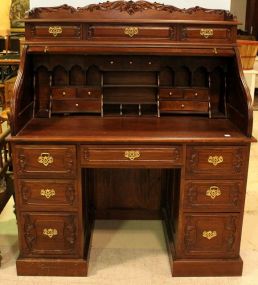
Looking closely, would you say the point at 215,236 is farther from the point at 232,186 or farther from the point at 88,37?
the point at 88,37

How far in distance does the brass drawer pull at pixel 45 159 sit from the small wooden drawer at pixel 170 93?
2.69ft

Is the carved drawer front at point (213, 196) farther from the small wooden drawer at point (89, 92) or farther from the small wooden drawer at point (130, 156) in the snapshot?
the small wooden drawer at point (89, 92)

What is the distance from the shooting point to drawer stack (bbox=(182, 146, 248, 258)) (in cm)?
222

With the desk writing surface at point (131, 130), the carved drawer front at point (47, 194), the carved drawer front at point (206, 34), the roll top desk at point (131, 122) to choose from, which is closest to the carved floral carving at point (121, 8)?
the roll top desk at point (131, 122)

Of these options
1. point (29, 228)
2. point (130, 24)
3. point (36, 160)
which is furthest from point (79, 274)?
point (130, 24)

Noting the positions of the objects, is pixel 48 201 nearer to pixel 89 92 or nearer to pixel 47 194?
pixel 47 194

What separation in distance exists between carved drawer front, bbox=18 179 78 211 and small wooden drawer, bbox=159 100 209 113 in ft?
2.53

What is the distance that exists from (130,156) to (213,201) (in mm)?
543

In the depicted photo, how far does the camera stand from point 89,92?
257 centimetres

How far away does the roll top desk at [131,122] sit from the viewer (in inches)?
86.4

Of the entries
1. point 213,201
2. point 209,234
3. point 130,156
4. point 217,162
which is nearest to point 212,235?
point 209,234

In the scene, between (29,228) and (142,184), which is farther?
(142,184)

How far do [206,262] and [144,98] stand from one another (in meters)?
1.06

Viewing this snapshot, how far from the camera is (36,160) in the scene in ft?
7.22
